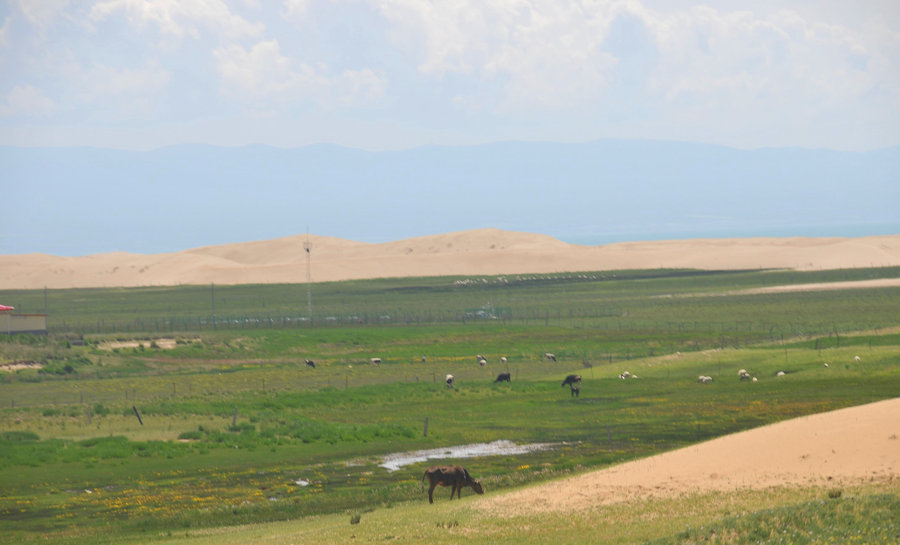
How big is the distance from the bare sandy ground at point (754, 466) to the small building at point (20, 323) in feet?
200

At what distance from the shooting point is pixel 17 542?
2727cm

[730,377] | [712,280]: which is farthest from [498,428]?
[712,280]

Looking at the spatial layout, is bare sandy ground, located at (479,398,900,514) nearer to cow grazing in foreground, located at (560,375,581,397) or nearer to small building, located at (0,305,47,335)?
cow grazing in foreground, located at (560,375,581,397)

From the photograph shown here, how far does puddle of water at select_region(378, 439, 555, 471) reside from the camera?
39.7 m

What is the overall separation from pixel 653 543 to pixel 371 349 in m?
64.7

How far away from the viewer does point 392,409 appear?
54062 mm

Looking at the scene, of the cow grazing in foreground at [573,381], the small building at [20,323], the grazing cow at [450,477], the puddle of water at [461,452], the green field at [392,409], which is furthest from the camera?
the small building at [20,323]

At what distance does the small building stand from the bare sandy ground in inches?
2398

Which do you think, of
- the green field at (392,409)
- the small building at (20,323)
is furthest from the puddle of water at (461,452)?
the small building at (20,323)

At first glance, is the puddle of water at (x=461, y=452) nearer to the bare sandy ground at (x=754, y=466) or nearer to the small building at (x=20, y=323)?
the bare sandy ground at (x=754, y=466)

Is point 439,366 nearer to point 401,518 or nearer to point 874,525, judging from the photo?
point 401,518

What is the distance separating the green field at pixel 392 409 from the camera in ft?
86.5

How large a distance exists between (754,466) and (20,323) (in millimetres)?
65145

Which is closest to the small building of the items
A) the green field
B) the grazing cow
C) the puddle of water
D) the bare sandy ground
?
the green field
